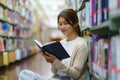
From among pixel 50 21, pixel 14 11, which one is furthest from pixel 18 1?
pixel 50 21

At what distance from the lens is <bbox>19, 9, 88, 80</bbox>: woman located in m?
2.64

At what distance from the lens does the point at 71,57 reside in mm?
2764

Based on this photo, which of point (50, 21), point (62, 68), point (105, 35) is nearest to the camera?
point (105, 35)

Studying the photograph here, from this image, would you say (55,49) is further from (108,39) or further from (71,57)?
(108,39)

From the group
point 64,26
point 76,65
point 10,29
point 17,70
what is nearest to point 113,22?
point 76,65

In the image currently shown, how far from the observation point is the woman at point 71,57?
2643 mm

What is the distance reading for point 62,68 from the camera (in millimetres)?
2645

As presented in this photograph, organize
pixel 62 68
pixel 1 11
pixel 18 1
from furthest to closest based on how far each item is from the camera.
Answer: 1. pixel 18 1
2. pixel 1 11
3. pixel 62 68

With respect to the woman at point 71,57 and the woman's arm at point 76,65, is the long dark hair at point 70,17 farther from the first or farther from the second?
the woman's arm at point 76,65

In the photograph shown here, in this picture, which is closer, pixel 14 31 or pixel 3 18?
pixel 3 18

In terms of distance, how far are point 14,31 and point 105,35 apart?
698 centimetres

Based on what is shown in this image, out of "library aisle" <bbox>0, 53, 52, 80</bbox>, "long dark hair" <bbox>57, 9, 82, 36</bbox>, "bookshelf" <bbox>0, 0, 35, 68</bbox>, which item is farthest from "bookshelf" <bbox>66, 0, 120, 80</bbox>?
"bookshelf" <bbox>0, 0, 35, 68</bbox>

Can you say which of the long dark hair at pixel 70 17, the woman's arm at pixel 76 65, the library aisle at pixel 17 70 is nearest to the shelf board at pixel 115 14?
the woman's arm at pixel 76 65

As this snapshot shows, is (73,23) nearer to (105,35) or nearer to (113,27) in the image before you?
(105,35)
